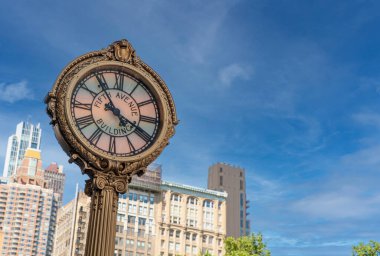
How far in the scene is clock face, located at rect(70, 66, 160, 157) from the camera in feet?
36.6

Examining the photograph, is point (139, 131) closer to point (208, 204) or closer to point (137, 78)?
point (137, 78)

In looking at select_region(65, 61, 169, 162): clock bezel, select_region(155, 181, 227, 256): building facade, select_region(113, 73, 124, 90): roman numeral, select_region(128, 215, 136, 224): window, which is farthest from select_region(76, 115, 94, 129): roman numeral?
select_region(155, 181, 227, 256): building facade

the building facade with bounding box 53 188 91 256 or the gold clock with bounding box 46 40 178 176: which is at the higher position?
the building facade with bounding box 53 188 91 256

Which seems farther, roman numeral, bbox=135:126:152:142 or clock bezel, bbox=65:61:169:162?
roman numeral, bbox=135:126:152:142

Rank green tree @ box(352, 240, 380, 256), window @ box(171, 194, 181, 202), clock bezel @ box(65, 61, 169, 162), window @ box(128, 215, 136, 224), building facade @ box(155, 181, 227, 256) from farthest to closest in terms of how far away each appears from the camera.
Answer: window @ box(171, 194, 181, 202) → building facade @ box(155, 181, 227, 256) → window @ box(128, 215, 136, 224) → green tree @ box(352, 240, 380, 256) → clock bezel @ box(65, 61, 169, 162)

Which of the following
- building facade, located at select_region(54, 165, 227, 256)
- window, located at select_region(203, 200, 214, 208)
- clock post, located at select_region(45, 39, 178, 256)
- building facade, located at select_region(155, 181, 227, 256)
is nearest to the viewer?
clock post, located at select_region(45, 39, 178, 256)

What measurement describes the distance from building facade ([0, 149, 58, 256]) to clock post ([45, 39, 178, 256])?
17483 centimetres

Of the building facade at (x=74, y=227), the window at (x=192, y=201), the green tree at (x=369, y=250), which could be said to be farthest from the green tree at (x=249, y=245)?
the window at (x=192, y=201)

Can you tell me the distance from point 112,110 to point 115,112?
0.07m

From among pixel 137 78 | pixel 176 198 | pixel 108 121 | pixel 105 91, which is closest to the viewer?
pixel 108 121

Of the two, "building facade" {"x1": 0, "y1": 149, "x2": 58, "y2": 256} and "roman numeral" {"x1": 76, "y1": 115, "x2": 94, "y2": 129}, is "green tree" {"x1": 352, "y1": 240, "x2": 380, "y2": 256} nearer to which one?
"roman numeral" {"x1": 76, "y1": 115, "x2": 94, "y2": 129}

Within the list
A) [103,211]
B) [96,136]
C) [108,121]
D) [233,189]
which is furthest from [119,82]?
[233,189]

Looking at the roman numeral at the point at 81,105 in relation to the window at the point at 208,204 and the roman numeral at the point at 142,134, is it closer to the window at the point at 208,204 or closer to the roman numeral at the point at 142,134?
the roman numeral at the point at 142,134

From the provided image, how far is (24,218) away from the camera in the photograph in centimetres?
18100
